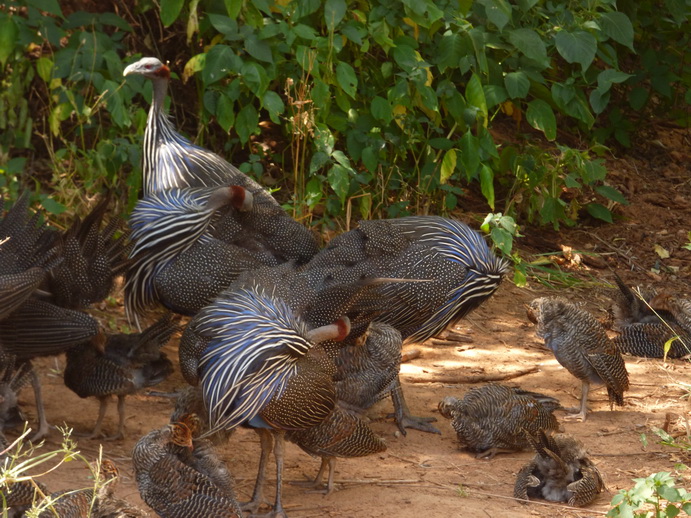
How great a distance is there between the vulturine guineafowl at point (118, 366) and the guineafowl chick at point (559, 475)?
203cm

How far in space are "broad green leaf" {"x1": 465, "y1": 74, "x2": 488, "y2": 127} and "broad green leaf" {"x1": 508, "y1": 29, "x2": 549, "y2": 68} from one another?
0.40m

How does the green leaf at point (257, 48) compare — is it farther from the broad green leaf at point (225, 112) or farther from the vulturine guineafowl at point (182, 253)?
the vulturine guineafowl at point (182, 253)

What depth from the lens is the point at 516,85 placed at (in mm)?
7055

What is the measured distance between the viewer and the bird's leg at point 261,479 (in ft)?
14.7

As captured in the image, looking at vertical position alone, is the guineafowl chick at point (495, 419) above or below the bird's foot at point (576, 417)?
above

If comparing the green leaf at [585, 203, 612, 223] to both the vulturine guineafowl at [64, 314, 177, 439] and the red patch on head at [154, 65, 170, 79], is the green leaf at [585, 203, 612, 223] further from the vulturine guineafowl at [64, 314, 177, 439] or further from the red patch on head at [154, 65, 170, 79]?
the vulturine guineafowl at [64, 314, 177, 439]

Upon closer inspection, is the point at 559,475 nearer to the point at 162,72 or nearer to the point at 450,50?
the point at 450,50

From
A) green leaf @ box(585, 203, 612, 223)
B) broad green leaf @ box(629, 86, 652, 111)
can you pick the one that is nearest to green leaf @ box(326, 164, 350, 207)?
green leaf @ box(585, 203, 612, 223)

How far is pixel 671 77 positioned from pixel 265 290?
571 cm

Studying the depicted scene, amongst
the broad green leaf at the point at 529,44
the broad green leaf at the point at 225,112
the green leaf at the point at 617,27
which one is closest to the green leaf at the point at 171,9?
the broad green leaf at the point at 225,112

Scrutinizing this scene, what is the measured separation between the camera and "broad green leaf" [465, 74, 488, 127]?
687cm

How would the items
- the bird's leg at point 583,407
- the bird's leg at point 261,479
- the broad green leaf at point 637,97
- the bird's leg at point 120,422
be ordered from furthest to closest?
1. the broad green leaf at point 637,97
2. the bird's leg at point 583,407
3. the bird's leg at point 120,422
4. the bird's leg at point 261,479

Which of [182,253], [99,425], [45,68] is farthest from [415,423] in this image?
[45,68]

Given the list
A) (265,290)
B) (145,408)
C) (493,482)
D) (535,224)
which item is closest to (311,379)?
(265,290)
